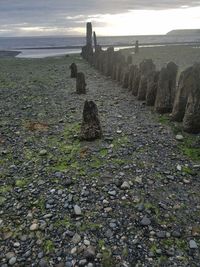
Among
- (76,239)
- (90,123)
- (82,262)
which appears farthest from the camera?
(90,123)

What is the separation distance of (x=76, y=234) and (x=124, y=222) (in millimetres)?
721

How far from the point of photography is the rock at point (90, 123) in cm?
720

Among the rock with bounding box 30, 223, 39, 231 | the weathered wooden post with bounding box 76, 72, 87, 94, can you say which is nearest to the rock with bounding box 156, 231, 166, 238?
the rock with bounding box 30, 223, 39, 231

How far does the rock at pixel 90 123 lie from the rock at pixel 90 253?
138 inches

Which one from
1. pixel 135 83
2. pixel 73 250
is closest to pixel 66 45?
pixel 135 83

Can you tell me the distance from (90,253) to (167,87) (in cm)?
569

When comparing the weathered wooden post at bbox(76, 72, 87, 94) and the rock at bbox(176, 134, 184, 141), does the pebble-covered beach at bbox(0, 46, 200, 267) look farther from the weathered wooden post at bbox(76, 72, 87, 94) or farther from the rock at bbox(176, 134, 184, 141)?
the weathered wooden post at bbox(76, 72, 87, 94)

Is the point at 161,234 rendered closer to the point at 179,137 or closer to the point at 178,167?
the point at 178,167

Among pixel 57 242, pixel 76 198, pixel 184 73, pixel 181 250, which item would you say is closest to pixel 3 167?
pixel 76 198

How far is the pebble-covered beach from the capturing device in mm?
4043

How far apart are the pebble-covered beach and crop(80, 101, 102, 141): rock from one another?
0.21 metres

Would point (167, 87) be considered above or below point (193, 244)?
above

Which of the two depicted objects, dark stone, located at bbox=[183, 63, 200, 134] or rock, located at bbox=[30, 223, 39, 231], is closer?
rock, located at bbox=[30, 223, 39, 231]

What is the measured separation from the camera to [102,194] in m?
5.15
